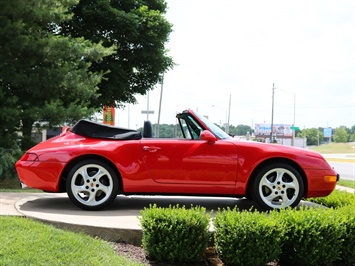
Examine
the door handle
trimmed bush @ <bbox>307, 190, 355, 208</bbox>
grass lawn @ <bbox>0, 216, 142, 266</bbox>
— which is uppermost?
the door handle

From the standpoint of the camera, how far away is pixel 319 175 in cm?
512

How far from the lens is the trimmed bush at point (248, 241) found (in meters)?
3.61

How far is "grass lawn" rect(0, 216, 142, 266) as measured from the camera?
331 cm

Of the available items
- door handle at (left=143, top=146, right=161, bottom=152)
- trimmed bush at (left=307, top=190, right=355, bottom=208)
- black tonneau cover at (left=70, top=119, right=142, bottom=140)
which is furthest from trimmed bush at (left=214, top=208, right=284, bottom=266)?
trimmed bush at (left=307, top=190, right=355, bottom=208)

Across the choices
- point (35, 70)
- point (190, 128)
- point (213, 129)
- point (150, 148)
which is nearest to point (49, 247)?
point (150, 148)

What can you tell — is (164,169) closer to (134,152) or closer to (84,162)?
(134,152)

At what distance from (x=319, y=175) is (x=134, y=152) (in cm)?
235

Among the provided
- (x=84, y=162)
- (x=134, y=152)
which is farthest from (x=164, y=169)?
(x=84, y=162)

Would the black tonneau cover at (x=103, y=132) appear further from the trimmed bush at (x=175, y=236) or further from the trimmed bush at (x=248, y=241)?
the trimmed bush at (x=248, y=241)

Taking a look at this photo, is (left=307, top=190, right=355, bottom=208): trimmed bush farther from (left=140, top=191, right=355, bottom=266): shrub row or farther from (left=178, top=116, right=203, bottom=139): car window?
(left=178, top=116, right=203, bottom=139): car window

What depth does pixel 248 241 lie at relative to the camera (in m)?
3.61

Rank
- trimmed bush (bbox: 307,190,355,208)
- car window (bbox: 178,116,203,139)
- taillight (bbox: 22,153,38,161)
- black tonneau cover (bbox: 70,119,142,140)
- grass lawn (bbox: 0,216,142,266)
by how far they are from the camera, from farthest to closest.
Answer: trimmed bush (bbox: 307,190,355,208)
car window (bbox: 178,116,203,139)
black tonneau cover (bbox: 70,119,142,140)
taillight (bbox: 22,153,38,161)
grass lawn (bbox: 0,216,142,266)

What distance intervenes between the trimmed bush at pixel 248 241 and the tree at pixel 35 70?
27.0 feet

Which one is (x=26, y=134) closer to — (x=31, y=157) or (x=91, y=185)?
(x=31, y=157)
